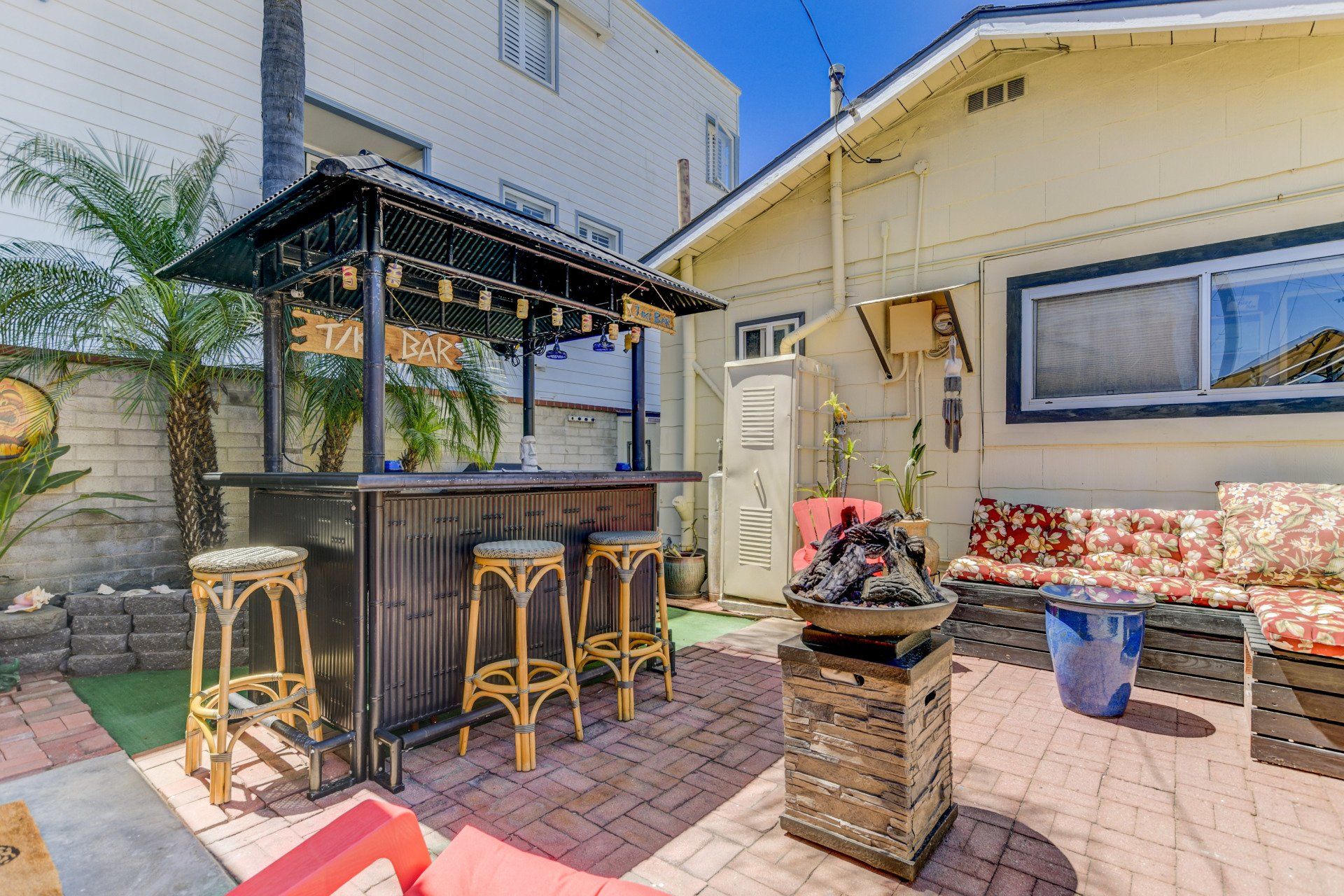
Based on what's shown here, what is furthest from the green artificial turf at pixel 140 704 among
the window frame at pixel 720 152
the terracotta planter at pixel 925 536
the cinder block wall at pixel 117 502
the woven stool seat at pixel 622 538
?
the window frame at pixel 720 152

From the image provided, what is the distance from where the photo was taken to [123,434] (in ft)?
14.7

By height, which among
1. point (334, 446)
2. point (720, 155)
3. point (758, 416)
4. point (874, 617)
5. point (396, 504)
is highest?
point (720, 155)

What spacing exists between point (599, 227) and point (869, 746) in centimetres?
816

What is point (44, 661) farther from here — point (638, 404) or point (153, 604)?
point (638, 404)

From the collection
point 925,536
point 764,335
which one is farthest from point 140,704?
point 764,335

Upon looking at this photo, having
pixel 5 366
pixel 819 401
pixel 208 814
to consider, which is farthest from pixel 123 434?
pixel 819 401

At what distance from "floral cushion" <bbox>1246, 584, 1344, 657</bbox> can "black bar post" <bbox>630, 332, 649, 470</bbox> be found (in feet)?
11.6

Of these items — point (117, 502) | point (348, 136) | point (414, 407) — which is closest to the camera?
point (117, 502)

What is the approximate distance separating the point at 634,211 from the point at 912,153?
4.92 m

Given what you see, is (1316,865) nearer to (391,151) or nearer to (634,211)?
(391,151)

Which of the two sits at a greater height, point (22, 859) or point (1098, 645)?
point (22, 859)

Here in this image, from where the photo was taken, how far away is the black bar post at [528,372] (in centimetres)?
497

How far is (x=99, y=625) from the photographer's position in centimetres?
394

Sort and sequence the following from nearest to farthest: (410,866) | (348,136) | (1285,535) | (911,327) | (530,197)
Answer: (410,866), (1285,535), (911,327), (348,136), (530,197)
